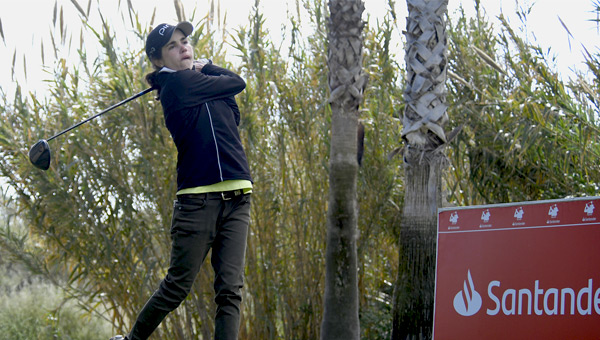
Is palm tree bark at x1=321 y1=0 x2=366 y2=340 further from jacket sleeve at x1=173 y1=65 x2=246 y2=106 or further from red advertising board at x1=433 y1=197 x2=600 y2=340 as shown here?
jacket sleeve at x1=173 y1=65 x2=246 y2=106

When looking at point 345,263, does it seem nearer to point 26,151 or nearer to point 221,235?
point 221,235

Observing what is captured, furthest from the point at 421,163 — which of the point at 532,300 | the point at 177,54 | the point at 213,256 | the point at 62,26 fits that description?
the point at 62,26

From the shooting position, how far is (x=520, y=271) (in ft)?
10.6

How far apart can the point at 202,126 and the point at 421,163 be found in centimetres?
152

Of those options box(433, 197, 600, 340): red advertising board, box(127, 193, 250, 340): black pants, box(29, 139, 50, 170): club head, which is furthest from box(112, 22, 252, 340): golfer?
box(433, 197, 600, 340): red advertising board

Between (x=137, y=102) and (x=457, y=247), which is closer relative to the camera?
(x=457, y=247)

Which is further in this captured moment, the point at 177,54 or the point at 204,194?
the point at 177,54

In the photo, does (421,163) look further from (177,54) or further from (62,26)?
(62,26)

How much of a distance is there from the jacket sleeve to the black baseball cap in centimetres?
20

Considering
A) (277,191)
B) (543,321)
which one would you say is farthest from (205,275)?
(543,321)

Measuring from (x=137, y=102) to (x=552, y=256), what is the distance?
3385 mm

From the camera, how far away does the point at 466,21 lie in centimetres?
640

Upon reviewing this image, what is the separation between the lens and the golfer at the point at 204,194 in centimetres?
337

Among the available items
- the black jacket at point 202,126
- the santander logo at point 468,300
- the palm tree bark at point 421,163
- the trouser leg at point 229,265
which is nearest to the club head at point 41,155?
the black jacket at point 202,126
